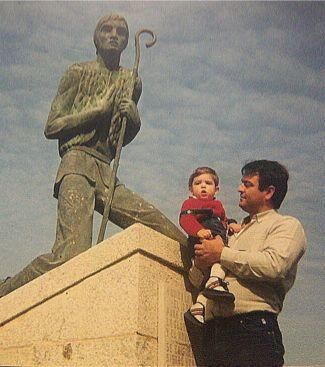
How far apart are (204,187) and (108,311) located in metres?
1.08

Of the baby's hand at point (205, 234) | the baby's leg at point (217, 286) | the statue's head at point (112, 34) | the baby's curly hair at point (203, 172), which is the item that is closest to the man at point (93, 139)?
the statue's head at point (112, 34)

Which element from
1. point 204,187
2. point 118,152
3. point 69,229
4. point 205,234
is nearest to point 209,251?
point 205,234

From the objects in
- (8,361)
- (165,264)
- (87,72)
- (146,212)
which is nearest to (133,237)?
(165,264)

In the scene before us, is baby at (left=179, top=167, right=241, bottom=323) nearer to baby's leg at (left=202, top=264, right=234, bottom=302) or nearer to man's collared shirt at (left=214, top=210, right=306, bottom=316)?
baby's leg at (left=202, top=264, right=234, bottom=302)

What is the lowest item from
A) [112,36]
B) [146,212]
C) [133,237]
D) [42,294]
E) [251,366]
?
[251,366]

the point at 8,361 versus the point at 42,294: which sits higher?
the point at 42,294

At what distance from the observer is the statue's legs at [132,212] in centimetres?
658

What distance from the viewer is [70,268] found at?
4801mm

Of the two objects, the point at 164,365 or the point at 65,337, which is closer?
the point at 164,365

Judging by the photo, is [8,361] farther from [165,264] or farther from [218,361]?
[218,361]

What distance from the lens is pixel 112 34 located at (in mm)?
7645

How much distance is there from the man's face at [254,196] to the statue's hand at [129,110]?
3.10 m

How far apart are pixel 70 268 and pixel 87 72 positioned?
3.21 meters

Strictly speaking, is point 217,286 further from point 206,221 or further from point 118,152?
point 118,152
